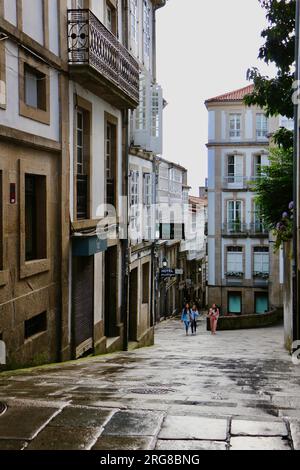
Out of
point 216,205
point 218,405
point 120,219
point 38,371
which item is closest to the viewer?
point 218,405

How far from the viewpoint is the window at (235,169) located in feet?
142

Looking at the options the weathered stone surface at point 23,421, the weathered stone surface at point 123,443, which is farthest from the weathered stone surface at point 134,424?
the weathered stone surface at point 23,421

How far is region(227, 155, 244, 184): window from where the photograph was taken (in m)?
43.2

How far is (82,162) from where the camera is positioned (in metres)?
14.1

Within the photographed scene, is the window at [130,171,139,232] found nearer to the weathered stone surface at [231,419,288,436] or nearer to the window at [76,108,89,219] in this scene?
A: the window at [76,108,89,219]

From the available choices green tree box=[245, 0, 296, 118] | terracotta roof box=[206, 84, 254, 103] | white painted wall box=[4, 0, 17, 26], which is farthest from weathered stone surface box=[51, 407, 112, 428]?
terracotta roof box=[206, 84, 254, 103]

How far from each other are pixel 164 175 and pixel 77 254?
33.0 m

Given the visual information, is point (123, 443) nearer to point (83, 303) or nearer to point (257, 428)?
point (257, 428)

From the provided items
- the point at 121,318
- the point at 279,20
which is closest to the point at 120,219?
the point at 121,318

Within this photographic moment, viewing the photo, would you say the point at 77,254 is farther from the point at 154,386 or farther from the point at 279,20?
the point at 279,20

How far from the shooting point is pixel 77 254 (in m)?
12.7

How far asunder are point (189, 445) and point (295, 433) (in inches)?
38.7

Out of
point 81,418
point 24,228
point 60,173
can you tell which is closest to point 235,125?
point 60,173

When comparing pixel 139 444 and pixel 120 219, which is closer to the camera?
pixel 139 444
